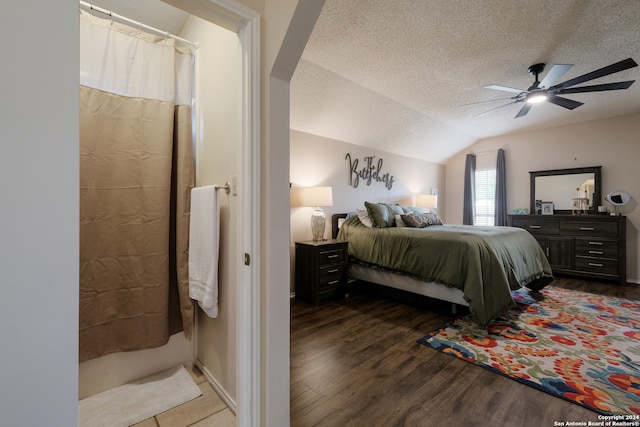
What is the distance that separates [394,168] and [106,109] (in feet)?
14.0

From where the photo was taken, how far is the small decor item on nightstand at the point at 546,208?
458 cm

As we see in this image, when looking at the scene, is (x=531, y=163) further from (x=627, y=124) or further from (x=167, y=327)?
(x=167, y=327)

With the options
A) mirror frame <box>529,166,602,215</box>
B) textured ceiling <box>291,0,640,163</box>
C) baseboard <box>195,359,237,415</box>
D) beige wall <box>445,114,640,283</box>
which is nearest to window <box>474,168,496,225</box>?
beige wall <box>445,114,640,283</box>

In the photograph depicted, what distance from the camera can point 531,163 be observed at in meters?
4.92

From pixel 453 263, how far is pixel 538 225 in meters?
2.97

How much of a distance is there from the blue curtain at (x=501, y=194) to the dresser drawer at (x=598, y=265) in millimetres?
1326

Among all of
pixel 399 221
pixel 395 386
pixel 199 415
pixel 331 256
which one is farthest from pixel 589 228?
pixel 199 415

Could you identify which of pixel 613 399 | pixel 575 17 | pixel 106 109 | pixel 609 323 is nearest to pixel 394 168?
pixel 575 17

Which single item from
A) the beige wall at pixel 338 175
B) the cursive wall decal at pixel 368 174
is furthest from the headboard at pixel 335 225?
the cursive wall decal at pixel 368 174

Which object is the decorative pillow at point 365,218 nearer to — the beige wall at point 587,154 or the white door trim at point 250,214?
the white door trim at point 250,214

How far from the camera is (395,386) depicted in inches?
65.1

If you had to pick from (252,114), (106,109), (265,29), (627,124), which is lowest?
(252,114)

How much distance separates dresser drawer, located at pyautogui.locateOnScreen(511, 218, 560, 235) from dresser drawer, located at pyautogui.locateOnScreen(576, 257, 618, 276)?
509 mm

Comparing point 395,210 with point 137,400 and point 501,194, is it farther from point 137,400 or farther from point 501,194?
point 137,400
